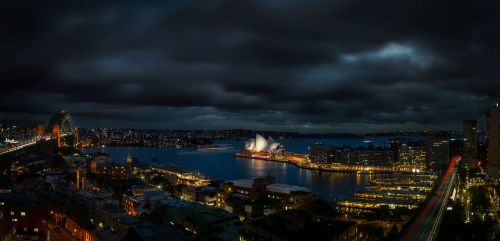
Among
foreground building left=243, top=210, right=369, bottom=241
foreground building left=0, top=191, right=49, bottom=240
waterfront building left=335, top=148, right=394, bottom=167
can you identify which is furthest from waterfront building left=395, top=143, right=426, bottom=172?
foreground building left=0, top=191, right=49, bottom=240

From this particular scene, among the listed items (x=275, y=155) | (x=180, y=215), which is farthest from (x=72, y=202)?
(x=275, y=155)

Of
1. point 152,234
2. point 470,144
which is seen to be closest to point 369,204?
point 152,234

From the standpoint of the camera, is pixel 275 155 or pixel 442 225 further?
pixel 275 155

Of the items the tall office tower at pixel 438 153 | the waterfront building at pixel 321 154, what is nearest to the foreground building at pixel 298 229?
the waterfront building at pixel 321 154

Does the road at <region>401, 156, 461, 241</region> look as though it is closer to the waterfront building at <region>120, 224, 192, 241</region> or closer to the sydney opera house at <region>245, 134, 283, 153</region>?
the waterfront building at <region>120, 224, 192, 241</region>

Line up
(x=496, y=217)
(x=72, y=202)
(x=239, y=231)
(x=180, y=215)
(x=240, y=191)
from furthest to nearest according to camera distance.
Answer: (x=240, y=191) < (x=496, y=217) < (x=72, y=202) < (x=180, y=215) < (x=239, y=231)

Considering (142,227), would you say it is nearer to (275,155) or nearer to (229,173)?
(229,173)

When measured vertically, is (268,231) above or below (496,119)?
below
